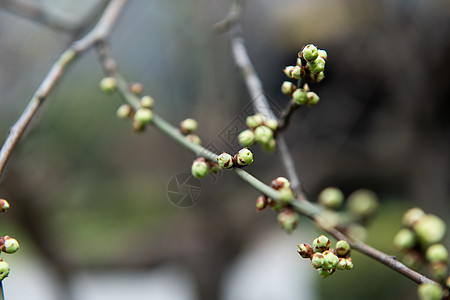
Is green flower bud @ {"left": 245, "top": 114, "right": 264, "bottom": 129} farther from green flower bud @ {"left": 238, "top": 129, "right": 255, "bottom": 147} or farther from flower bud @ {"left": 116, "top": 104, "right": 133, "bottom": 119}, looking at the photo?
flower bud @ {"left": 116, "top": 104, "right": 133, "bottom": 119}

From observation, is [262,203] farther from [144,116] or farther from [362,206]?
[362,206]

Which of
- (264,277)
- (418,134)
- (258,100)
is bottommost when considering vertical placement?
(264,277)

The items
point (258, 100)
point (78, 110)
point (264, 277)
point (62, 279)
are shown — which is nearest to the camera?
point (258, 100)

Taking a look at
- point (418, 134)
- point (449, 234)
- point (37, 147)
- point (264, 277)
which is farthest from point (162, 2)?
point (264, 277)

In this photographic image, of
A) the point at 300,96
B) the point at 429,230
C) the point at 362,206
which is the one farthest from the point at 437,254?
the point at 362,206

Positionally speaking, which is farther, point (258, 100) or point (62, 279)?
point (62, 279)

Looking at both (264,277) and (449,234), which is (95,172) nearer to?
(264,277)

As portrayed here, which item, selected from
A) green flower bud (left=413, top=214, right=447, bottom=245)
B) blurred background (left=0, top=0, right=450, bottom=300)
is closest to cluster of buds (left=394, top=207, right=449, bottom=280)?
green flower bud (left=413, top=214, right=447, bottom=245)

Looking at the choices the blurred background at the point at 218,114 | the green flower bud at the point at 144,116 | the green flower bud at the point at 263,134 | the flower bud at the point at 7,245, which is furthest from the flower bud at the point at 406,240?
the blurred background at the point at 218,114
